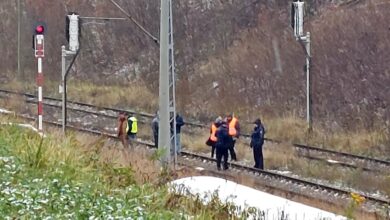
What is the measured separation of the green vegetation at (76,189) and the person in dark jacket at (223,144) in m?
10.9

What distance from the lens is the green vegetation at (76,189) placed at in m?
9.30

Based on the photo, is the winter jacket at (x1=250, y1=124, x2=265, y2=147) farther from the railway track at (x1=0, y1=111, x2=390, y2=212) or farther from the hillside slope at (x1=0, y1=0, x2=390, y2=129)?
the hillside slope at (x1=0, y1=0, x2=390, y2=129)

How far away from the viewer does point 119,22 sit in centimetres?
5372

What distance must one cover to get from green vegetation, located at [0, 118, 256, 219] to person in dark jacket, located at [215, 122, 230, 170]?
35.9 feet

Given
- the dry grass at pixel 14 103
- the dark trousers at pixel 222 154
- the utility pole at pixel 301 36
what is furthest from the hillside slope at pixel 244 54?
the dark trousers at pixel 222 154

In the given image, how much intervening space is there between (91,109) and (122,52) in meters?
12.5

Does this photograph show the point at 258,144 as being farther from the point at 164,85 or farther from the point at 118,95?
the point at 118,95

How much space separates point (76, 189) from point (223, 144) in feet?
48.3

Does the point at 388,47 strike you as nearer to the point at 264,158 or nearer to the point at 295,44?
the point at 295,44

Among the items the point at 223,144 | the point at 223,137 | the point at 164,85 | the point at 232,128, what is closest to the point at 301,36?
the point at 232,128

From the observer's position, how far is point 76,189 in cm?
1020

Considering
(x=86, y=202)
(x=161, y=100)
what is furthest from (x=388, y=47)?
(x=86, y=202)

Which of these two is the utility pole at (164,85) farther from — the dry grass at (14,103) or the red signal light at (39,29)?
the dry grass at (14,103)

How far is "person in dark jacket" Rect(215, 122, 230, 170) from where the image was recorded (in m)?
24.8
